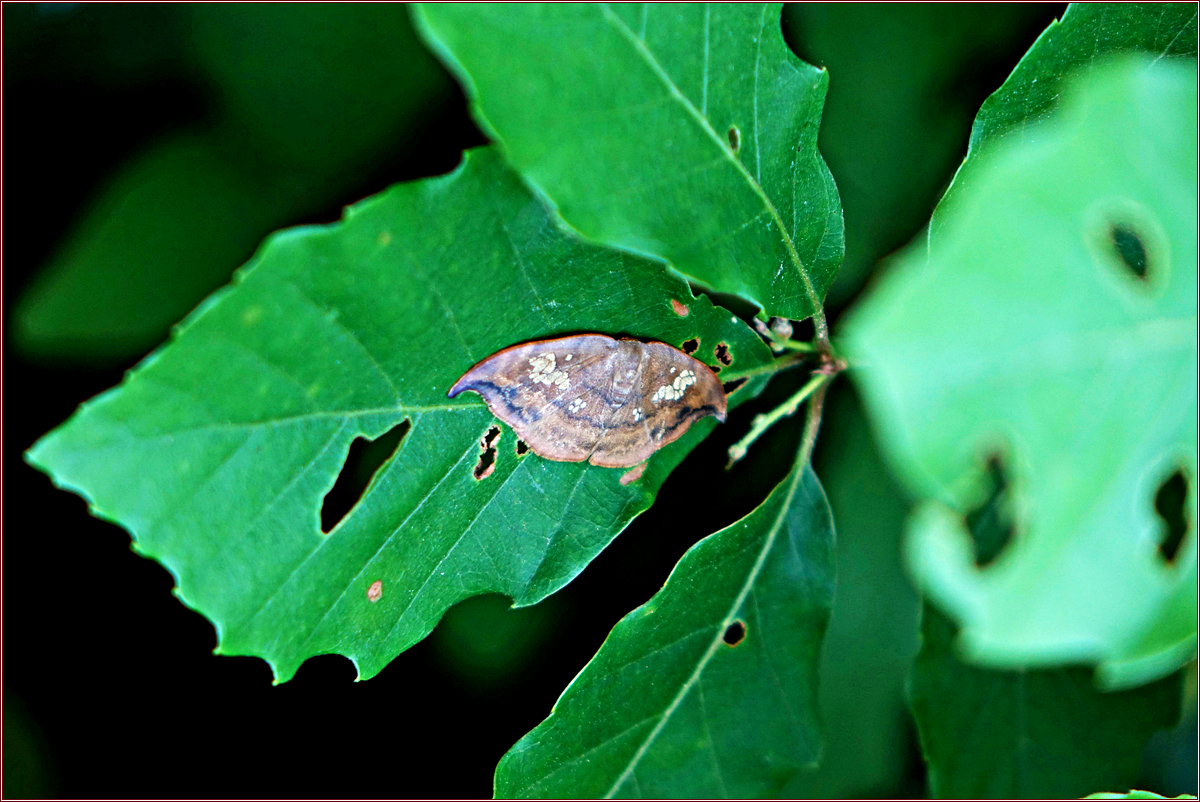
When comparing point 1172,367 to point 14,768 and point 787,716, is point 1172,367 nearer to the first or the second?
point 787,716

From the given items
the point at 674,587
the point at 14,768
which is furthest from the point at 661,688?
the point at 14,768

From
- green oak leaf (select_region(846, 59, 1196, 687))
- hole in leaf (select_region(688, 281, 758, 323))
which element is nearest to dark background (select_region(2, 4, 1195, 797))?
hole in leaf (select_region(688, 281, 758, 323))

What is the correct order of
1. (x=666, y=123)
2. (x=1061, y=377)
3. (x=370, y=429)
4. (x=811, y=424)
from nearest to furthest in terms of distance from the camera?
(x=1061, y=377) → (x=666, y=123) → (x=370, y=429) → (x=811, y=424)

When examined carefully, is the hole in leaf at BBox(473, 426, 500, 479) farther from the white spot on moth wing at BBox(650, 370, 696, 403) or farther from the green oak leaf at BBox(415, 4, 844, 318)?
the green oak leaf at BBox(415, 4, 844, 318)

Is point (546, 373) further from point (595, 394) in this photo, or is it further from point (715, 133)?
point (715, 133)

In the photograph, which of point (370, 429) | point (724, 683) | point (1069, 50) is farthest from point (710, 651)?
point (1069, 50)

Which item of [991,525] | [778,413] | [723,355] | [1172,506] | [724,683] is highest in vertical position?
[723,355]

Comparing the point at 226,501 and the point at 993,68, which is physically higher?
the point at 226,501
